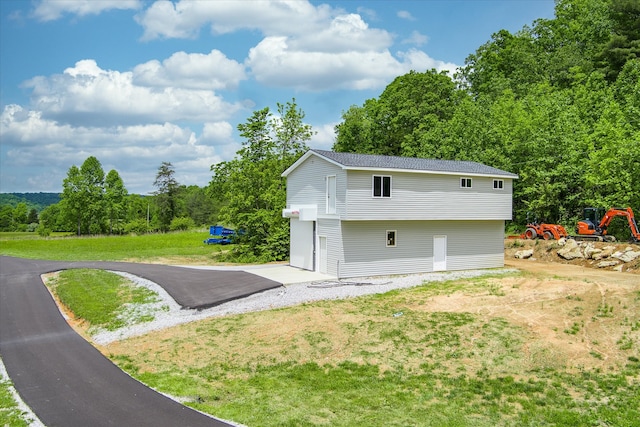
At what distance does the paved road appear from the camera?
9969 millimetres

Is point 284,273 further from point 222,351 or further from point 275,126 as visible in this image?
point 275,126

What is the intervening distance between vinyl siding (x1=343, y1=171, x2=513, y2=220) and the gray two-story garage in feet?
0.16

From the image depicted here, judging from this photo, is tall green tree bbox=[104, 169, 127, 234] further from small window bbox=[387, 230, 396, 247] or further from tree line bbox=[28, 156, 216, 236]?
small window bbox=[387, 230, 396, 247]

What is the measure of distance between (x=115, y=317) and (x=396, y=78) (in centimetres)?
5831

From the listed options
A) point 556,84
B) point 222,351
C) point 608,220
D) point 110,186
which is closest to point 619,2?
point 556,84

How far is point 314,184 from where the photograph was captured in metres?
27.1

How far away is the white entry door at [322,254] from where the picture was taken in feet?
84.7

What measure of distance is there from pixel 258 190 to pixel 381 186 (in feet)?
46.9

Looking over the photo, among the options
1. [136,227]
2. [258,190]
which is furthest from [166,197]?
[258,190]

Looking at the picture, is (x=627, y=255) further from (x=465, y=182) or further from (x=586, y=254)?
(x=465, y=182)

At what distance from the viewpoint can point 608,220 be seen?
32.0 m

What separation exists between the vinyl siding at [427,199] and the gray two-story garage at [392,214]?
5 centimetres

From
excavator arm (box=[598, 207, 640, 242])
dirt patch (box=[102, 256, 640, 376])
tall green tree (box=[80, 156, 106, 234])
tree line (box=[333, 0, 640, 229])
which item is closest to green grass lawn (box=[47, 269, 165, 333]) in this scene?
dirt patch (box=[102, 256, 640, 376])

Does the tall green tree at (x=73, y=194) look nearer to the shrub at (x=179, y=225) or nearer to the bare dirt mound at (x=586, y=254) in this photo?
the shrub at (x=179, y=225)
